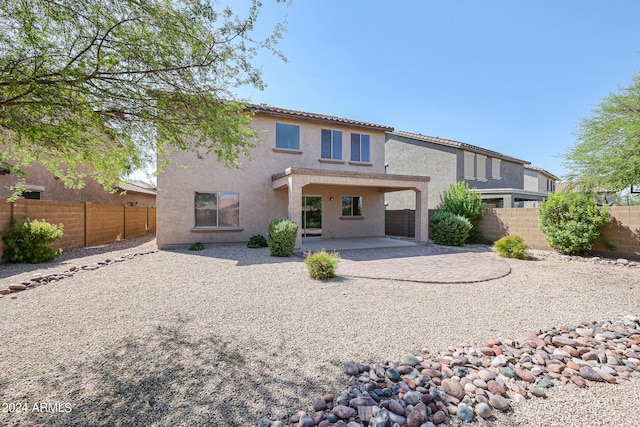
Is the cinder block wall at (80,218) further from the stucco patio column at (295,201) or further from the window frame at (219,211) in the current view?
the stucco patio column at (295,201)

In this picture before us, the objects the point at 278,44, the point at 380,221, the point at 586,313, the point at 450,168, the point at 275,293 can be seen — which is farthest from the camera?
the point at 450,168

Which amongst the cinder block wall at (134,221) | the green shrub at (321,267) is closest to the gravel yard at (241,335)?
the green shrub at (321,267)

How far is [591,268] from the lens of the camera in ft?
27.1

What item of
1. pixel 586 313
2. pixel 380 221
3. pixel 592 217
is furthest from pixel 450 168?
pixel 586 313

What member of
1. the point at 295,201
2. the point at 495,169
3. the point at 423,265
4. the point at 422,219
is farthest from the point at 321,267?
the point at 495,169

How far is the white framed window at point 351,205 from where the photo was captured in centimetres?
1524

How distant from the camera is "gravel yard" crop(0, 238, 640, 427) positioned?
2.43 metres

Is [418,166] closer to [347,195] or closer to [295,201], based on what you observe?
[347,195]

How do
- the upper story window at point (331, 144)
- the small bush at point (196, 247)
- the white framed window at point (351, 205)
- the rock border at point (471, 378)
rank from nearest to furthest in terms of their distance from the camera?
1. the rock border at point (471, 378)
2. the small bush at point (196, 247)
3. the upper story window at point (331, 144)
4. the white framed window at point (351, 205)

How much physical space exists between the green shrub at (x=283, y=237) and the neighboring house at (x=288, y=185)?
0.71m

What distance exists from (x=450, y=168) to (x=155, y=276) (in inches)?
689

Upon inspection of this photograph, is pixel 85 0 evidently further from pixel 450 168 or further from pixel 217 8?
pixel 450 168

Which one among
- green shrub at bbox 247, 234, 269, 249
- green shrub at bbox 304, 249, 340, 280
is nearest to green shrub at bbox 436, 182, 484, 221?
green shrub at bbox 247, 234, 269, 249

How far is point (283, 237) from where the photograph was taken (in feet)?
31.6
